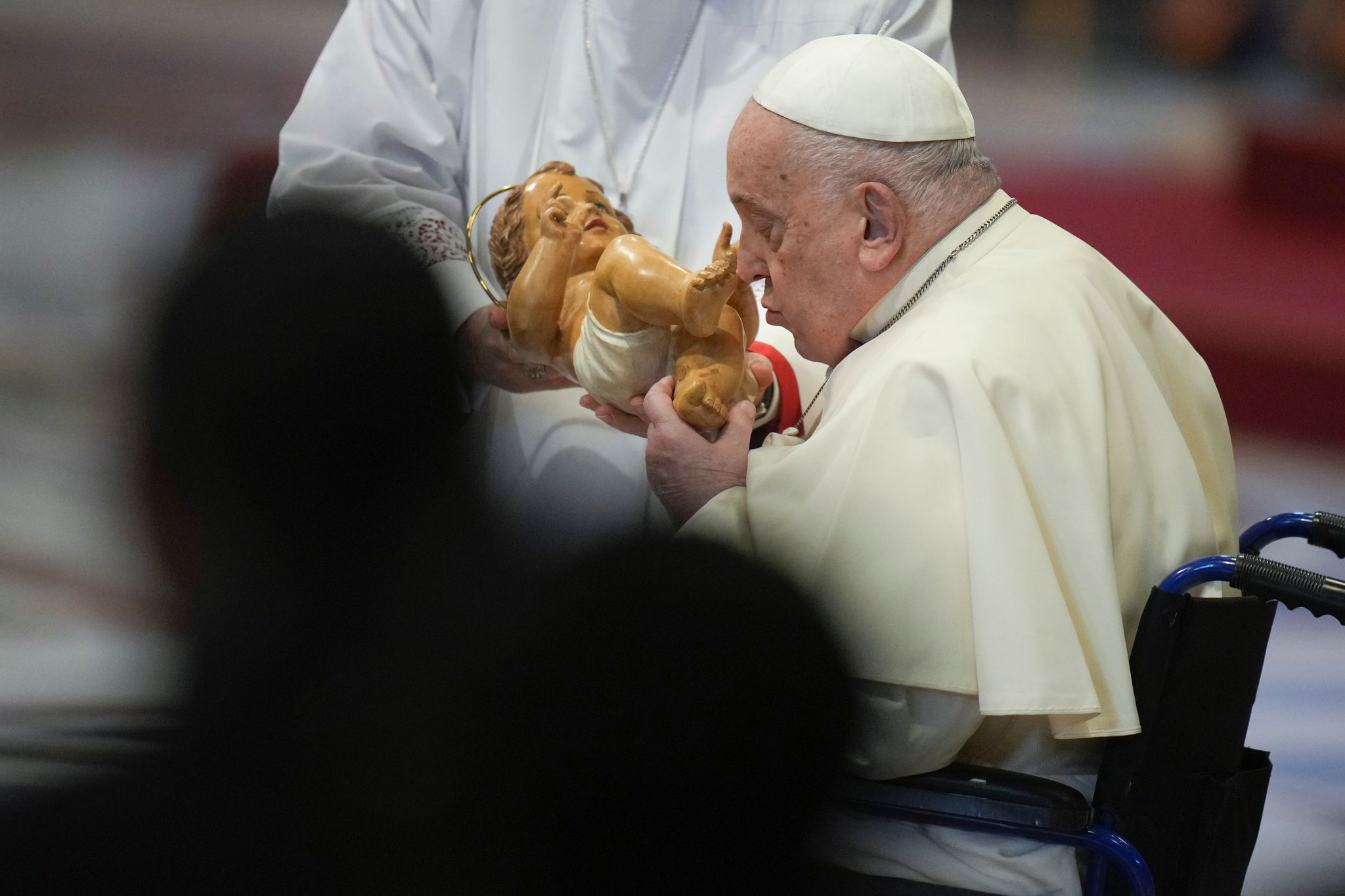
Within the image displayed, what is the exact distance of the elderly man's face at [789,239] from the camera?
200 centimetres

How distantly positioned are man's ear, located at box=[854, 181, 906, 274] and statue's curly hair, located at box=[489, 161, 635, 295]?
1.60ft

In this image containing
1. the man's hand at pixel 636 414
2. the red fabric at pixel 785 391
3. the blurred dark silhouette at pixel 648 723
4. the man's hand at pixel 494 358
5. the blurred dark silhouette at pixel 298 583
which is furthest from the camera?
the man's hand at pixel 494 358

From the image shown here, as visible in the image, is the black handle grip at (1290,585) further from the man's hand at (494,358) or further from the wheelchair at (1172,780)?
the man's hand at (494,358)

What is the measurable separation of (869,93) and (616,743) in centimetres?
112

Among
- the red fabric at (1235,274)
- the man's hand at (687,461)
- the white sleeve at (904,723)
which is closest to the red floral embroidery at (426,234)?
the man's hand at (687,461)

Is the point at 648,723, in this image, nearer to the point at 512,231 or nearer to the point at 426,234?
the point at 512,231

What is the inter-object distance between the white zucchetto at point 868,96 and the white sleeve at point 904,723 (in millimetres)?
809

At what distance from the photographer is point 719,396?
210 cm

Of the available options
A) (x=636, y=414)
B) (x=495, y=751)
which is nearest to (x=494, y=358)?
(x=636, y=414)

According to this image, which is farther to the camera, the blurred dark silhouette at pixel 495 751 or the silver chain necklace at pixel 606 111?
the silver chain necklace at pixel 606 111

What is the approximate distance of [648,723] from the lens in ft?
4.20

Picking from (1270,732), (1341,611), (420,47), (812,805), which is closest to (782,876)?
(812,805)

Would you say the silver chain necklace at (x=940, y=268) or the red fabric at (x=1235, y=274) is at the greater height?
the silver chain necklace at (x=940, y=268)

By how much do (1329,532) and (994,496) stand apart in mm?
701
